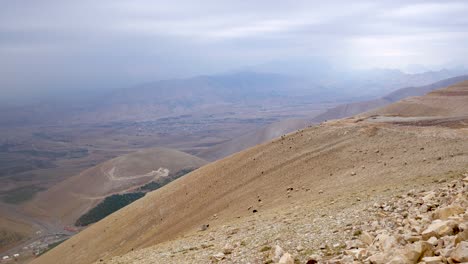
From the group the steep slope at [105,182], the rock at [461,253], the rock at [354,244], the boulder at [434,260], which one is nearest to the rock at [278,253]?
the rock at [354,244]

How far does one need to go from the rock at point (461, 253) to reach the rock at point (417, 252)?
64 centimetres

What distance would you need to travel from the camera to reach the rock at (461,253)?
289 inches

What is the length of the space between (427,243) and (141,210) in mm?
33460

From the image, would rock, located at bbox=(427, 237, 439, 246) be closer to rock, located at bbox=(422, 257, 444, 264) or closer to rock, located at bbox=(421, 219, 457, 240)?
rock, located at bbox=(421, 219, 457, 240)

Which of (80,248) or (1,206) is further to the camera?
(1,206)

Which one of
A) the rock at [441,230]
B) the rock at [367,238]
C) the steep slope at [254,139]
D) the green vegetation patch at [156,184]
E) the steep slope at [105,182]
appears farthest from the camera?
the steep slope at [254,139]

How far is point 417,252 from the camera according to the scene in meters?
8.10

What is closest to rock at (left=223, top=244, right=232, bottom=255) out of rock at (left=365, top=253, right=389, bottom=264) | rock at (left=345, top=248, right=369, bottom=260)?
rock at (left=345, top=248, right=369, bottom=260)

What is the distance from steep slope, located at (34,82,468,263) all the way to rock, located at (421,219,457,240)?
11.4 feet

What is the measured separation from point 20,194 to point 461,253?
157223 mm

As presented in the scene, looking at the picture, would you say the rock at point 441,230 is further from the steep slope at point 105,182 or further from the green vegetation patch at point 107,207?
the steep slope at point 105,182

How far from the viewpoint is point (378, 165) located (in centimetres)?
2555

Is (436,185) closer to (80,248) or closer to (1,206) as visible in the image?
(80,248)

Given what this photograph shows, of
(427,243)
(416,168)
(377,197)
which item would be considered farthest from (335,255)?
(416,168)
